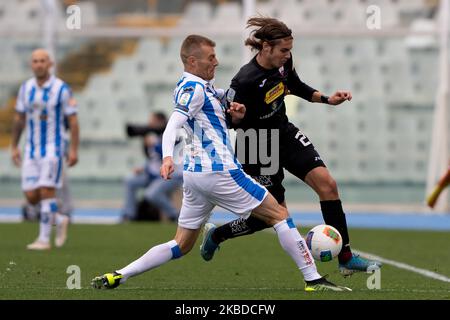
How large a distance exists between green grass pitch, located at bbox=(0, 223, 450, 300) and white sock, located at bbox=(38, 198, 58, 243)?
0.30 m

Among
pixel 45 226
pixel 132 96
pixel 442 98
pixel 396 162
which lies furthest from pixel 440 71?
pixel 45 226

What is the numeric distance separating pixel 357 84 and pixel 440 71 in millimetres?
1809

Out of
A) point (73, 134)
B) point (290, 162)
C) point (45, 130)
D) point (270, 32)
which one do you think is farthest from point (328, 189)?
point (45, 130)

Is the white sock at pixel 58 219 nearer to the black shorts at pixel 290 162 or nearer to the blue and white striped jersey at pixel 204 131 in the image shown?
the black shorts at pixel 290 162

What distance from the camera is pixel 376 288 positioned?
748cm

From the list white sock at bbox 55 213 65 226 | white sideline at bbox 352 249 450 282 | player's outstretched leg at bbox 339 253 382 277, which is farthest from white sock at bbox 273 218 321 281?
white sock at bbox 55 213 65 226

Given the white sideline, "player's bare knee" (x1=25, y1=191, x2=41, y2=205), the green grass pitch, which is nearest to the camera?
the green grass pitch

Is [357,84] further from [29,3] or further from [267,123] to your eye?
[267,123]

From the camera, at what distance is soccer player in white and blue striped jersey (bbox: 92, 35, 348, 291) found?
710cm

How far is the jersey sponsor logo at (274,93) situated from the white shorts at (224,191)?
0.94 metres

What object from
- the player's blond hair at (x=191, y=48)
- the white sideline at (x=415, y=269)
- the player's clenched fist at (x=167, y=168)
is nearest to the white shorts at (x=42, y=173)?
the white sideline at (x=415, y=269)

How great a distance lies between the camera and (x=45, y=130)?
11.6 meters

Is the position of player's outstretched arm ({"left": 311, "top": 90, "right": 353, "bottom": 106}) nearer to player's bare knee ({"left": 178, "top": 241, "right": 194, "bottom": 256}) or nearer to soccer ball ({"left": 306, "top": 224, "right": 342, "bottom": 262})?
soccer ball ({"left": 306, "top": 224, "right": 342, "bottom": 262})

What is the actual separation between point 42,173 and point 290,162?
13.8ft
